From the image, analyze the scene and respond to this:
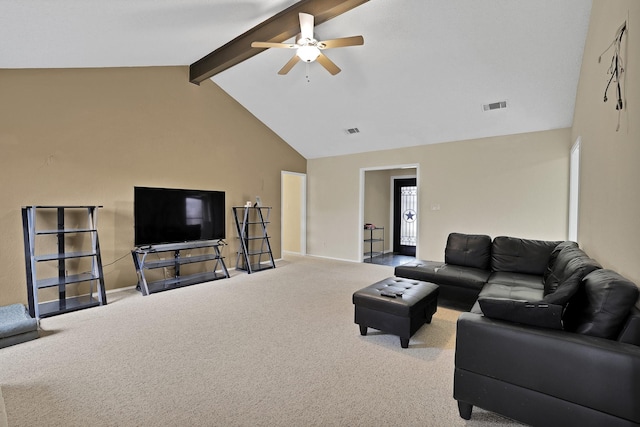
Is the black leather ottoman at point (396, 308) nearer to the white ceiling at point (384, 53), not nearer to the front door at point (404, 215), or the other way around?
the white ceiling at point (384, 53)

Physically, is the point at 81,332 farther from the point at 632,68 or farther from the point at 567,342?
the point at 632,68

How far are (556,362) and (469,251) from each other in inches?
106

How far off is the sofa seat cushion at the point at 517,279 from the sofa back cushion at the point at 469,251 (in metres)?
0.31

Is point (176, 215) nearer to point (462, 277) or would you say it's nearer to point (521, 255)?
point (462, 277)

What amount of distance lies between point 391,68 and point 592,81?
2.21 meters

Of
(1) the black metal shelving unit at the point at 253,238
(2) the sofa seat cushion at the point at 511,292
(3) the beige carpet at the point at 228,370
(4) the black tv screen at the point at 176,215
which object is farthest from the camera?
(1) the black metal shelving unit at the point at 253,238

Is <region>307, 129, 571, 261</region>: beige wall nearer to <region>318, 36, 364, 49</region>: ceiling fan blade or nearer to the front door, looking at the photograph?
the front door

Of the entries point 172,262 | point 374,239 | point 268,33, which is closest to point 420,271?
point 268,33

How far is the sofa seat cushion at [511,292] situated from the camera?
8.67ft

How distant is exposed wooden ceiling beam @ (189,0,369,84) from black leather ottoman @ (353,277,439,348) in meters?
2.94

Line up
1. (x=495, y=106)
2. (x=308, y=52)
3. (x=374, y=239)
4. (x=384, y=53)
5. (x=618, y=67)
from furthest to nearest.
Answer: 1. (x=374, y=239)
2. (x=495, y=106)
3. (x=384, y=53)
4. (x=308, y=52)
5. (x=618, y=67)

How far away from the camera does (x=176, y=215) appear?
4.80 metres

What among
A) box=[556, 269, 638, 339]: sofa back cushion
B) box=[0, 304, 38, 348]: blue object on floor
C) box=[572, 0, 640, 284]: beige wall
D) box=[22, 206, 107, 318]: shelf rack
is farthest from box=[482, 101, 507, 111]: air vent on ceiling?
box=[0, 304, 38, 348]: blue object on floor

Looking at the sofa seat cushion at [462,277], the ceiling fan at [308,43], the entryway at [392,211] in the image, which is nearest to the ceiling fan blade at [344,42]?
the ceiling fan at [308,43]
